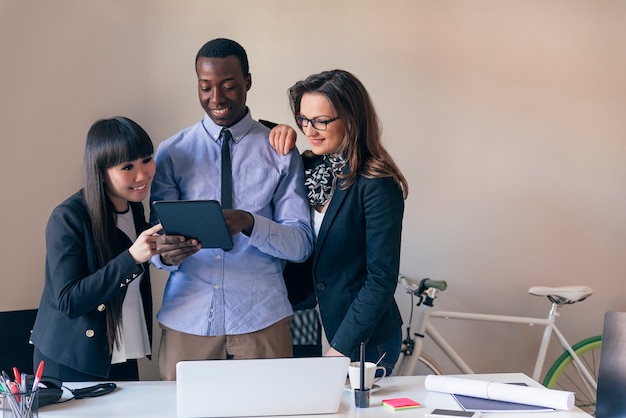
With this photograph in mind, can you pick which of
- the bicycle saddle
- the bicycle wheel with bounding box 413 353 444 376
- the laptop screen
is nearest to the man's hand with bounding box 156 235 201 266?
the laptop screen

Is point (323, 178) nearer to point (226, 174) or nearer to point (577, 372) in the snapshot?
point (226, 174)

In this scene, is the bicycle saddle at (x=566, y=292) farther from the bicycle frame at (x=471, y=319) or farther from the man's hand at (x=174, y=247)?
the man's hand at (x=174, y=247)

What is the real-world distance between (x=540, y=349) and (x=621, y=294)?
1.78 ft

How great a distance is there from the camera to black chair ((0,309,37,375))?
2699 mm

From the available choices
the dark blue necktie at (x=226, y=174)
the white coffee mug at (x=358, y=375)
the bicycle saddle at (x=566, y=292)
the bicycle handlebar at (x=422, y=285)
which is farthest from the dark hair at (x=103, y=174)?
the bicycle saddle at (x=566, y=292)

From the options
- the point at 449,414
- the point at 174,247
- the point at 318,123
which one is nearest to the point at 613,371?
the point at 449,414

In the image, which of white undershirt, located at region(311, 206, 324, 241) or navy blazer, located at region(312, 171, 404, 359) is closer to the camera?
navy blazer, located at region(312, 171, 404, 359)

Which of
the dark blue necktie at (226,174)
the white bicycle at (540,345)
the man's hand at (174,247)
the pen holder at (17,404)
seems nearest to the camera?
the pen holder at (17,404)

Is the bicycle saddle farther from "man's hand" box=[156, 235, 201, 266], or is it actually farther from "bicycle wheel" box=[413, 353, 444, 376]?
"man's hand" box=[156, 235, 201, 266]

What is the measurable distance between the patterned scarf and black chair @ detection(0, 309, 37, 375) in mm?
1221

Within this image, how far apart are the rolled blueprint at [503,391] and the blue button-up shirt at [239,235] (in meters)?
0.55

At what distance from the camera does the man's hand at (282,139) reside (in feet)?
7.58

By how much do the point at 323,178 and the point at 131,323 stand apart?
0.74m

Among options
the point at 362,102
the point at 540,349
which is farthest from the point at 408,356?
the point at 362,102
